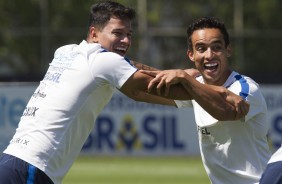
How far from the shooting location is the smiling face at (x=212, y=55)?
680cm

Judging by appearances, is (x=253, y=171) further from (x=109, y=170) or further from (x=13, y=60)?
(x=13, y=60)

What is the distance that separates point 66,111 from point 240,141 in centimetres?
125

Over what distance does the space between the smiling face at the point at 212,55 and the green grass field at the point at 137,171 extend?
30.8 ft

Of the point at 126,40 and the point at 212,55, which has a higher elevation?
the point at 126,40

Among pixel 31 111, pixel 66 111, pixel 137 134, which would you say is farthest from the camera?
pixel 137 134

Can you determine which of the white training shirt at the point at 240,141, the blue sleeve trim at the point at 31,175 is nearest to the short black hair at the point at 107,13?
the white training shirt at the point at 240,141

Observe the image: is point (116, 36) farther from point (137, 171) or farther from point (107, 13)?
point (137, 171)

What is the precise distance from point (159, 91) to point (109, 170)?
40.7 feet

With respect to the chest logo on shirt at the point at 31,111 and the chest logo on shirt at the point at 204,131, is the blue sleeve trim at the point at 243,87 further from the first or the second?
the chest logo on shirt at the point at 31,111

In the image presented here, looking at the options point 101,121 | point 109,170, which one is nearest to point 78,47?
point 109,170

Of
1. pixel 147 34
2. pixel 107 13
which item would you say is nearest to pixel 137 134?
pixel 147 34

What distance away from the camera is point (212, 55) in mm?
6789

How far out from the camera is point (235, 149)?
6652 mm

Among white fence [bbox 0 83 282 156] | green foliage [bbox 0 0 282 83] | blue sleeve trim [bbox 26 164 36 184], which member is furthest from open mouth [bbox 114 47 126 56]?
green foliage [bbox 0 0 282 83]
